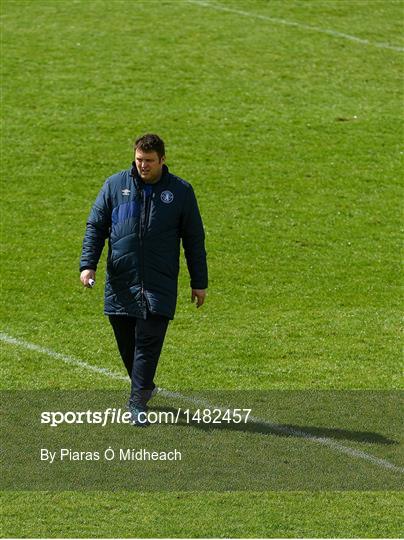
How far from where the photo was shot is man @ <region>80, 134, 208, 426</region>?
9.69m

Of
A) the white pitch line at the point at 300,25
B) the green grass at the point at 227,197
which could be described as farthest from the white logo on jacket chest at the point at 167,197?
the white pitch line at the point at 300,25

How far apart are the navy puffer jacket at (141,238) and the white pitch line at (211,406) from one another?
108 cm

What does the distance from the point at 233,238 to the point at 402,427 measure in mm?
5506

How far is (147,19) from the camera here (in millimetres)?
22812

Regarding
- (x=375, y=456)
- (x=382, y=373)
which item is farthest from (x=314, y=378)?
(x=375, y=456)

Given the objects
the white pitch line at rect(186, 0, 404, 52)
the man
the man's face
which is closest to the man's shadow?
the man

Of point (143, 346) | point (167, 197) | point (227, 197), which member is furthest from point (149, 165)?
point (227, 197)

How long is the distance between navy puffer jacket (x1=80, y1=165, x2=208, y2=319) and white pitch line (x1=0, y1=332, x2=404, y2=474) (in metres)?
1.08

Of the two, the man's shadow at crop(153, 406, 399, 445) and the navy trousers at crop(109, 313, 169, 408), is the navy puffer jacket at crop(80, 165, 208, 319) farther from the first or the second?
the man's shadow at crop(153, 406, 399, 445)

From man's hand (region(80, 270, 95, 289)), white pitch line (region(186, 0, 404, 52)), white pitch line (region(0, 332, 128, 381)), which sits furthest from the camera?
white pitch line (region(186, 0, 404, 52))

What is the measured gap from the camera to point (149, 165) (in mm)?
9609

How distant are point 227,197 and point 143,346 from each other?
21.9 feet

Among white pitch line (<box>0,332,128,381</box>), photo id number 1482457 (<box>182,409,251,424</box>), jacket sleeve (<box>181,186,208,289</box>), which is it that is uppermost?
jacket sleeve (<box>181,186,208,289</box>)

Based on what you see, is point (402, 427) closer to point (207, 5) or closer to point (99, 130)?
point (99, 130)
